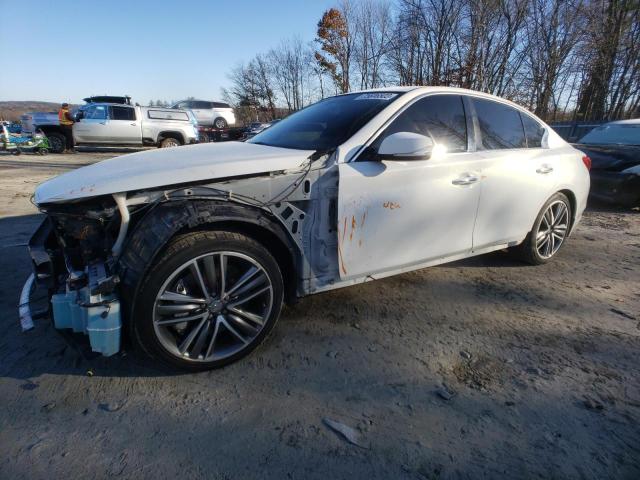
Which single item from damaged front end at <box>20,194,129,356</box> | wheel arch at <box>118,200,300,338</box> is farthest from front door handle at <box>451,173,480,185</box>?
damaged front end at <box>20,194,129,356</box>

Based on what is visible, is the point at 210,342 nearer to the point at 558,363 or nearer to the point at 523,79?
the point at 558,363

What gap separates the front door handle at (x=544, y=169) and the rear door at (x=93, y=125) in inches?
621

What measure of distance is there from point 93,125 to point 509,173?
15956 millimetres

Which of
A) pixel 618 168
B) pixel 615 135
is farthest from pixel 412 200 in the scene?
pixel 615 135

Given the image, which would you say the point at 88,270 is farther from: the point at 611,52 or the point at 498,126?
the point at 611,52

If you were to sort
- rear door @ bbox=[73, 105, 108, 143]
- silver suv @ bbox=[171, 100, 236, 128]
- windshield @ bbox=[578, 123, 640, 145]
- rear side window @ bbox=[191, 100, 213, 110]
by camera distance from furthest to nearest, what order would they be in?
rear side window @ bbox=[191, 100, 213, 110], silver suv @ bbox=[171, 100, 236, 128], rear door @ bbox=[73, 105, 108, 143], windshield @ bbox=[578, 123, 640, 145]

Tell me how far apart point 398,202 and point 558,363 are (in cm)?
144

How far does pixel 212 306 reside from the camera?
2170 mm

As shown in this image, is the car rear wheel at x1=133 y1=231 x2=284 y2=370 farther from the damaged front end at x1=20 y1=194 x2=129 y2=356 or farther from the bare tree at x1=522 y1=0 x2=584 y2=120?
the bare tree at x1=522 y1=0 x2=584 y2=120

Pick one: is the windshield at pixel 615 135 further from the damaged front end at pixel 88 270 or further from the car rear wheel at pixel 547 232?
the damaged front end at pixel 88 270

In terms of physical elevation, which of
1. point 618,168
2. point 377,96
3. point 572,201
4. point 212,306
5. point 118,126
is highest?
point 377,96

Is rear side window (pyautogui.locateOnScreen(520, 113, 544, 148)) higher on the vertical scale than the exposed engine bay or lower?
higher

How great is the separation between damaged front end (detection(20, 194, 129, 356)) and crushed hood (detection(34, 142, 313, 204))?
0.27ft

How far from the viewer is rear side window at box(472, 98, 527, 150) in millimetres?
3191
